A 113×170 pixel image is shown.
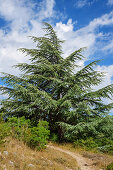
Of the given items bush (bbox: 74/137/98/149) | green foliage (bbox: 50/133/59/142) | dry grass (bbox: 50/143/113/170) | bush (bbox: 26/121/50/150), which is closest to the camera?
dry grass (bbox: 50/143/113/170)

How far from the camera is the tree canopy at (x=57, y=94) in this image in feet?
33.6

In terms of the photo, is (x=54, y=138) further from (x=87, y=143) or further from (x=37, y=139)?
(x=37, y=139)

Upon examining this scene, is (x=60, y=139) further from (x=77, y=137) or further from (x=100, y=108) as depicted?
(x=100, y=108)

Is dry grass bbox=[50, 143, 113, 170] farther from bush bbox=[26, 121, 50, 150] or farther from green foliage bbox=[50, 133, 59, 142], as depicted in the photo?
bush bbox=[26, 121, 50, 150]

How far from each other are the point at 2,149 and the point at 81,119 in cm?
661

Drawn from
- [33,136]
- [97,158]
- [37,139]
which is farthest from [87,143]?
[33,136]

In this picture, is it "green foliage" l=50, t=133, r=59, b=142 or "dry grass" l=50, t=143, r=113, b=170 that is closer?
"dry grass" l=50, t=143, r=113, b=170

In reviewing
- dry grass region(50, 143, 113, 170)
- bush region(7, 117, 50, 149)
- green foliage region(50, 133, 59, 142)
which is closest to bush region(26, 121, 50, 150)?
bush region(7, 117, 50, 149)

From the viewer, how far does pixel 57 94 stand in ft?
41.1

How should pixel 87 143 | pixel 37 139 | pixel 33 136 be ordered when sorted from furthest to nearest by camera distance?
pixel 87 143 < pixel 33 136 < pixel 37 139

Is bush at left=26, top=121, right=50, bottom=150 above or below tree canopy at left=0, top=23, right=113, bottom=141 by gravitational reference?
below

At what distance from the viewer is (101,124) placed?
1028 cm

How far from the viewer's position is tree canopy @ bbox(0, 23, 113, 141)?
10250 millimetres

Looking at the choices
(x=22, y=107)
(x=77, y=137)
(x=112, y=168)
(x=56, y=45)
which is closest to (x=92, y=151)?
(x=77, y=137)
